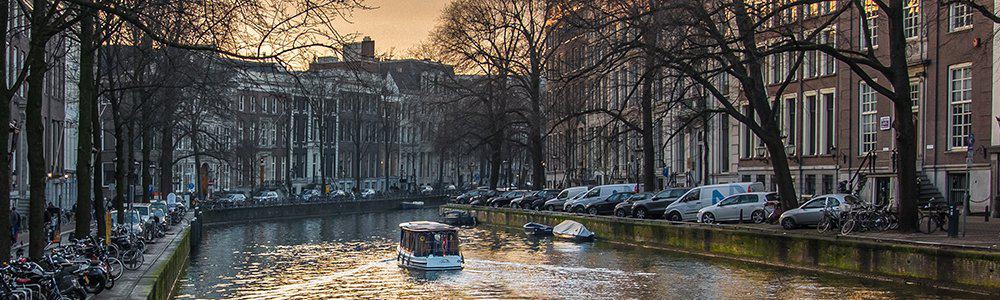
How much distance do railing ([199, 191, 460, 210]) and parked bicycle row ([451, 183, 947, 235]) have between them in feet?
58.0

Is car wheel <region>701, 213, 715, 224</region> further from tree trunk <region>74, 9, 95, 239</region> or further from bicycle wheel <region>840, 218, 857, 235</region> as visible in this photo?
tree trunk <region>74, 9, 95, 239</region>

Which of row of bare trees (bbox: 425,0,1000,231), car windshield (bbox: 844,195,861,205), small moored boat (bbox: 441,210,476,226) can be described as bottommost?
small moored boat (bbox: 441,210,476,226)

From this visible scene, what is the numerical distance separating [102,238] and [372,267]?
1355cm

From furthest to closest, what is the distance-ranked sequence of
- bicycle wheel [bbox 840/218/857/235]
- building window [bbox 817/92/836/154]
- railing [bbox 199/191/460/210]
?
railing [bbox 199/191/460/210], building window [bbox 817/92/836/154], bicycle wheel [bbox 840/218/857/235]

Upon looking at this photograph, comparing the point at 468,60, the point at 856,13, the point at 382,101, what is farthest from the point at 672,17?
the point at 382,101

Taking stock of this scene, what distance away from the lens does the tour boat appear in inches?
1849

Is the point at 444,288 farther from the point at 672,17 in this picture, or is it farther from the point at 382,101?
the point at 382,101

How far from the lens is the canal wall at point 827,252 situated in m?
34.4

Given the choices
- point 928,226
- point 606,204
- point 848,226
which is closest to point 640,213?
point 606,204

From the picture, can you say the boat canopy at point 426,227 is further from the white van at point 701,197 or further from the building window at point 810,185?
the building window at point 810,185

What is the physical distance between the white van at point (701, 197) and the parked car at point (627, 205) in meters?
5.11

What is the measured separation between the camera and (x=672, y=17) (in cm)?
3900

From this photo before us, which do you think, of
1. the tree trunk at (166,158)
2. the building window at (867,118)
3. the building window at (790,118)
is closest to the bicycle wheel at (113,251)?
the tree trunk at (166,158)

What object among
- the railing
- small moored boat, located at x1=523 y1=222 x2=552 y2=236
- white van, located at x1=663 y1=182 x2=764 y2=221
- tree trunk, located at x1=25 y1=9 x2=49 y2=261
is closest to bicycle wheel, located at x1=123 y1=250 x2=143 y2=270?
tree trunk, located at x1=25 y1=9 x2=49 y2=261
